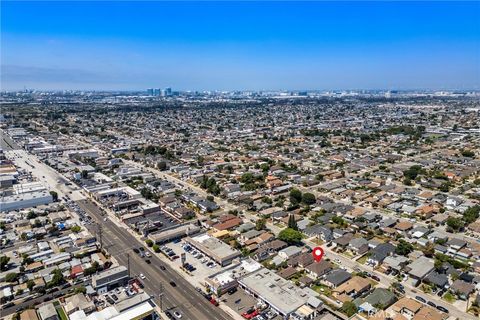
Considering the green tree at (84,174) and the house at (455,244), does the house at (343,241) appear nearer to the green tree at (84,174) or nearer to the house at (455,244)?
the house at (455,244)

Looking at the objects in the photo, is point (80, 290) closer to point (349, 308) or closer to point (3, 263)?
point (3, 263)

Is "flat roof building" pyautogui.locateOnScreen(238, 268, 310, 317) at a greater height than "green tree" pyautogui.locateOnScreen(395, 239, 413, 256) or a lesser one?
lesser

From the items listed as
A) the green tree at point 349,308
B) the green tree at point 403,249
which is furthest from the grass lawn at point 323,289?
the green tree at point 403,249

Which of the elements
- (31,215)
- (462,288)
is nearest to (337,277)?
(462,288)

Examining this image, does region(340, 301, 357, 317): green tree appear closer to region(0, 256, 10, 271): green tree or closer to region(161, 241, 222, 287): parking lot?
region(161, 241, 222, 287): parking lot

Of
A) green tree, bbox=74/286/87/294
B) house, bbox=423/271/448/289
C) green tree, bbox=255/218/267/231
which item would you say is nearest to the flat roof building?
green tree, bbox=255/218/267/231
